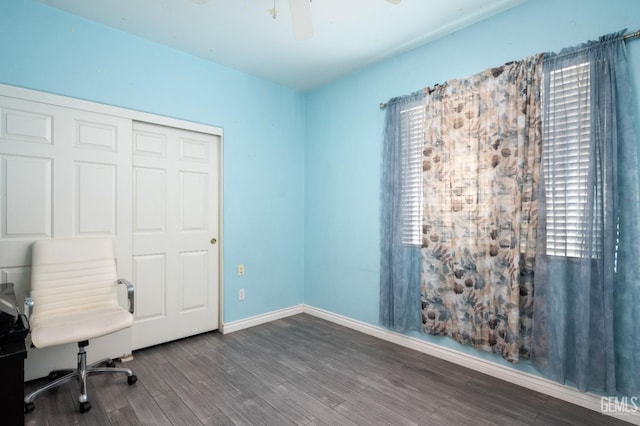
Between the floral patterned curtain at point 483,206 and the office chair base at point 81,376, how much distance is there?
96.4 inches

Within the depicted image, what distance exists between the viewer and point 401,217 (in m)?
2.91

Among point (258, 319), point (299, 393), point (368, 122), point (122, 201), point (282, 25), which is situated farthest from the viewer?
point (258, 319)

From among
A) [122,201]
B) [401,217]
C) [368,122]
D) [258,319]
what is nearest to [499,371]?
[401,217]

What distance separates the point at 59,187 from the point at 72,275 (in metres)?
0.66

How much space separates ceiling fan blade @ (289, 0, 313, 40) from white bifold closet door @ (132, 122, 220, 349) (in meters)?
1.69

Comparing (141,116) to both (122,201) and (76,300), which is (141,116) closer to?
(122,201)

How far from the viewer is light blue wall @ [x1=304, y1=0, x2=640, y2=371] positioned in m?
2.06

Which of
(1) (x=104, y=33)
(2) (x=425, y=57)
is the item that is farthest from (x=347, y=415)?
(1) (x=104, y=33)

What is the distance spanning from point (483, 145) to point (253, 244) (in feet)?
8.02

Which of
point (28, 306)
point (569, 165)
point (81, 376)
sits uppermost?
point (569, 165)

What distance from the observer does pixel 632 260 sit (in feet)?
5.96

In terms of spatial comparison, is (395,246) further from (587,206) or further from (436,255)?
(587,206)

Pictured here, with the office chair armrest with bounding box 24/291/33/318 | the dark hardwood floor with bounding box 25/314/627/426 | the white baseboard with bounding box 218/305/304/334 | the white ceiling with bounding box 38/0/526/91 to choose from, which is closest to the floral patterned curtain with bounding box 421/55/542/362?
the dark hardwood floor with bounding box 25/314/627/426

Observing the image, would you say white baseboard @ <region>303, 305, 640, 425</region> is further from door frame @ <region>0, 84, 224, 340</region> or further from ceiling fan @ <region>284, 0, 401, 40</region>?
ceiling fan @ <region>284, 0, 401, 40</region>
